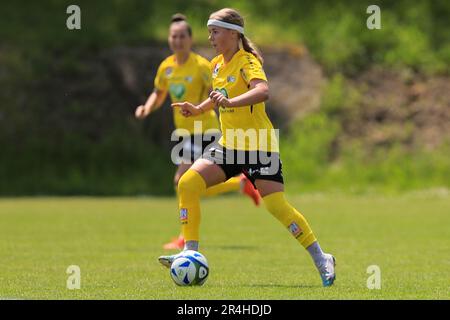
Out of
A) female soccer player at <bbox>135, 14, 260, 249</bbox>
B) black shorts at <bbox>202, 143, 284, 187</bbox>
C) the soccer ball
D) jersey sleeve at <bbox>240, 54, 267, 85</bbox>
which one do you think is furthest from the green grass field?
jersey sleeve at <bbox>240, 54, 267, 85</bbox>

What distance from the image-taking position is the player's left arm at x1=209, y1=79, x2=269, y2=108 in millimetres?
8359

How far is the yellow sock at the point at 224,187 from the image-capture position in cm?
1290

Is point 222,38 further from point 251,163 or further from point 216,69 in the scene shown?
point 251,163

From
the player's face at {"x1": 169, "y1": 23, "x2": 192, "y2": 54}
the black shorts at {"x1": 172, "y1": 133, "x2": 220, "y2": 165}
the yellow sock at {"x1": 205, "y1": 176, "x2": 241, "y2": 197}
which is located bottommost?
the yellow sock at {"x1": 205, "y1": 176, "x2": 241, "y2": 197}

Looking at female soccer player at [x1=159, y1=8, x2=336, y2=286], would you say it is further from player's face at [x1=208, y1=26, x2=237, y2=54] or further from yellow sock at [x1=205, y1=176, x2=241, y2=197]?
yellow sock at [x1=205, y1=176, x2=241, y2=197]

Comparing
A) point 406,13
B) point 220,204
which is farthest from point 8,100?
point 406,13

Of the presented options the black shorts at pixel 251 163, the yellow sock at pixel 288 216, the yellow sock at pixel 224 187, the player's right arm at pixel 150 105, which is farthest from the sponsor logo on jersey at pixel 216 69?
the yellow sock at pixel 224 187

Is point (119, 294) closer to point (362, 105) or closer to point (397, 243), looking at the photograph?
point (397, 243)

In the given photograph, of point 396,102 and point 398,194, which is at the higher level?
point 396,102

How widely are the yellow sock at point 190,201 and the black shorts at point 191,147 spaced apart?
402 centimetres

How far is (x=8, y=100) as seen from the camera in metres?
25.4

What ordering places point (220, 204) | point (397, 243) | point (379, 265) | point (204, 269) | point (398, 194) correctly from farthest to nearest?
point (398, 194) < point (220, 204) < point (397, 243) < point (379, 265) < point (204, 269)

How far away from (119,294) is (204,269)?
2.86 ft

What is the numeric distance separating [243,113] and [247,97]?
44cm
